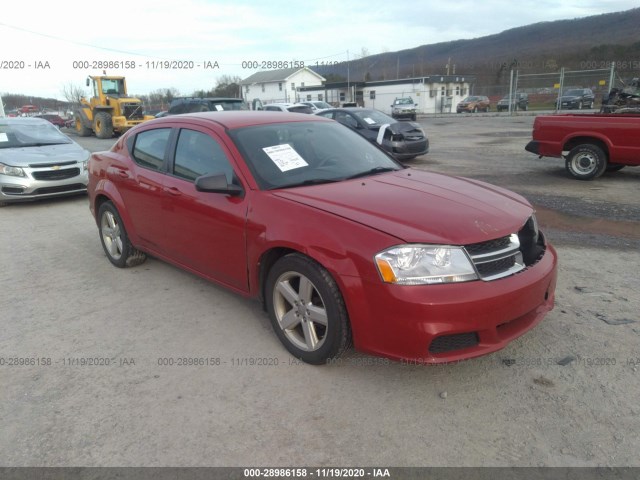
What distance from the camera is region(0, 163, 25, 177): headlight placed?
818 cm

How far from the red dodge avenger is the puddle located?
305cm

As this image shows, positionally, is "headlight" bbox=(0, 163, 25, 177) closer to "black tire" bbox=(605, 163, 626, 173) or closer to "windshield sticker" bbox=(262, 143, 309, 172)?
"windshield sticker" bbox=(262, 143, 309, 172)

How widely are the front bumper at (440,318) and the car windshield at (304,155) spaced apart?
47.6 inches

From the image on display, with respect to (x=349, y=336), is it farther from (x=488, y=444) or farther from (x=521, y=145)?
(x=521, y=145)

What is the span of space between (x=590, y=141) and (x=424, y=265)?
315 inches

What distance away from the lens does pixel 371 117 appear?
43.7 feet

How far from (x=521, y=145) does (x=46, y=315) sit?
46.9 ft

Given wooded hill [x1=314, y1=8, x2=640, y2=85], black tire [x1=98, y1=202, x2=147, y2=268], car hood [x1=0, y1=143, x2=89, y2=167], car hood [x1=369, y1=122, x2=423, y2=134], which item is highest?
wooded hill [x1=314, y1=8, x2=640, y2=85]

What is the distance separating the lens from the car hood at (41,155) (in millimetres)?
8258

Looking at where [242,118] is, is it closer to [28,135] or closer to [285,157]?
[285,157]

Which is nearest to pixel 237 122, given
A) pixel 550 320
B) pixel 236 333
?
pixel 236 333

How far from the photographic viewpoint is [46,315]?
13.4 feet

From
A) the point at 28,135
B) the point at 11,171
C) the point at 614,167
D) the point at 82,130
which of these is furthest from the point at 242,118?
the point at 82,130

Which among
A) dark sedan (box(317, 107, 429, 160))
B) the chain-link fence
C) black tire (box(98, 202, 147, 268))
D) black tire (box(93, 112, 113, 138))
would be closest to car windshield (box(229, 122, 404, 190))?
black tire (box(98, 202, 147, 268))
